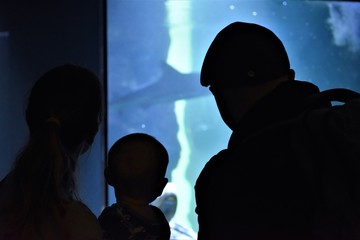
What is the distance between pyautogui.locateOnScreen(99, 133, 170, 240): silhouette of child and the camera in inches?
40.3

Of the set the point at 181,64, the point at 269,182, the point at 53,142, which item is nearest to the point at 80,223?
the point at 53,142

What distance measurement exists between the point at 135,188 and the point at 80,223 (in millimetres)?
231

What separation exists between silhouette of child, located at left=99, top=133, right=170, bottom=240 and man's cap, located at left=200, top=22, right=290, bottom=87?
0.91 feet

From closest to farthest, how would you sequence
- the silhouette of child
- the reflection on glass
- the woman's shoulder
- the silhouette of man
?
the silhouette of man → the woman's shoulder → the silhouette of child → the reflection on glass

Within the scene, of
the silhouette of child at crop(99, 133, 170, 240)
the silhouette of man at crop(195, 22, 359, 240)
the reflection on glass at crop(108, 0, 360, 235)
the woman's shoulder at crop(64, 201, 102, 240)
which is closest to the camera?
the silhouette of man at crop(195, 22, 359, 240)

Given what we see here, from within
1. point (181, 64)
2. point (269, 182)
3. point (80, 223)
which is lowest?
point (80, 223)

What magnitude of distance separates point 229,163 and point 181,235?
75.2 inches

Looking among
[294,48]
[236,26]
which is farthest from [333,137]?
[294,48]

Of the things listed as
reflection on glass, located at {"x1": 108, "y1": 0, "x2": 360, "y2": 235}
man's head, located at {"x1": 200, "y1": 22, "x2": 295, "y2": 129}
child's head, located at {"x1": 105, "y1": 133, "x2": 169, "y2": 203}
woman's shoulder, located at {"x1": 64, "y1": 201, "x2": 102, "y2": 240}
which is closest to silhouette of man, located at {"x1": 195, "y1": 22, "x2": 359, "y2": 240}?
man's head, located at {"x1": 200, "y1": 22, "x2": 295, "y2": 129}

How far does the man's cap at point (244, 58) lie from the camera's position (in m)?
0.86

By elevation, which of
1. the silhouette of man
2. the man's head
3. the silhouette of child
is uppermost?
the man's head

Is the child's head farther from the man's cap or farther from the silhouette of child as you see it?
the man's cap

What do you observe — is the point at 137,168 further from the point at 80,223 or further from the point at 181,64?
the point at 181,64

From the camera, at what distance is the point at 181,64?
271cm
